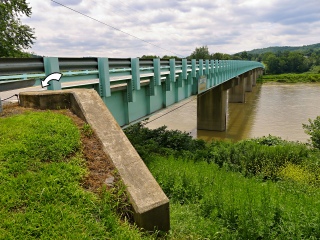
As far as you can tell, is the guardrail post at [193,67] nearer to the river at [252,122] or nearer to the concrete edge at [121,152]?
the river at [252,122]

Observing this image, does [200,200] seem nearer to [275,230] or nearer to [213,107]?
[275,230]

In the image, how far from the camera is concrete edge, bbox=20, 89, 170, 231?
138 inches

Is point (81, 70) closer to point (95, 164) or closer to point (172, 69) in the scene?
point (95, 164)

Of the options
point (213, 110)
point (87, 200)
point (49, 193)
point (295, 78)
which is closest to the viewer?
point (49, 193)

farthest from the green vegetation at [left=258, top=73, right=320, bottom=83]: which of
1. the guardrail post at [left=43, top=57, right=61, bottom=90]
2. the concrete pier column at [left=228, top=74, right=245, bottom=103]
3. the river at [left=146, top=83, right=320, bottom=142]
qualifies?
the guardrail post at [left=43, top=57, right=61, bottom=90]

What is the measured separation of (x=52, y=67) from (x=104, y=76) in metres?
1.46

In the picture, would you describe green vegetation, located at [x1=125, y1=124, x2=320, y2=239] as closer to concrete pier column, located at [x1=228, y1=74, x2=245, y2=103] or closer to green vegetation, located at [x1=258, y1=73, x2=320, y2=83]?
concrete pier column, located at [x1=228, y1=74, x2=245, y2=103]

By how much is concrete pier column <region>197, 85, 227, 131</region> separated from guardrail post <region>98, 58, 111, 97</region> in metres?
19.5

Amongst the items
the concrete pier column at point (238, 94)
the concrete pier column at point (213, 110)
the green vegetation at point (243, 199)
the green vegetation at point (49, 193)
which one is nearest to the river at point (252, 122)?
the concrete pier column at point (213, 110)

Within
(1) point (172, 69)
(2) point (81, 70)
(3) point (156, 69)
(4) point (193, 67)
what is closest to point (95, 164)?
(2) point (81, 70)

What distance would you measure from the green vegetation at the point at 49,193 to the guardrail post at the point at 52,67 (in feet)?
4.71

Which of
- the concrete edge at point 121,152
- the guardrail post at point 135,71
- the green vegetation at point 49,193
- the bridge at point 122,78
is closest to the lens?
the green vegetation at point 49,193

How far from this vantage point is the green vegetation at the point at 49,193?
281 centimetres

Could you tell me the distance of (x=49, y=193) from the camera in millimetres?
3148
